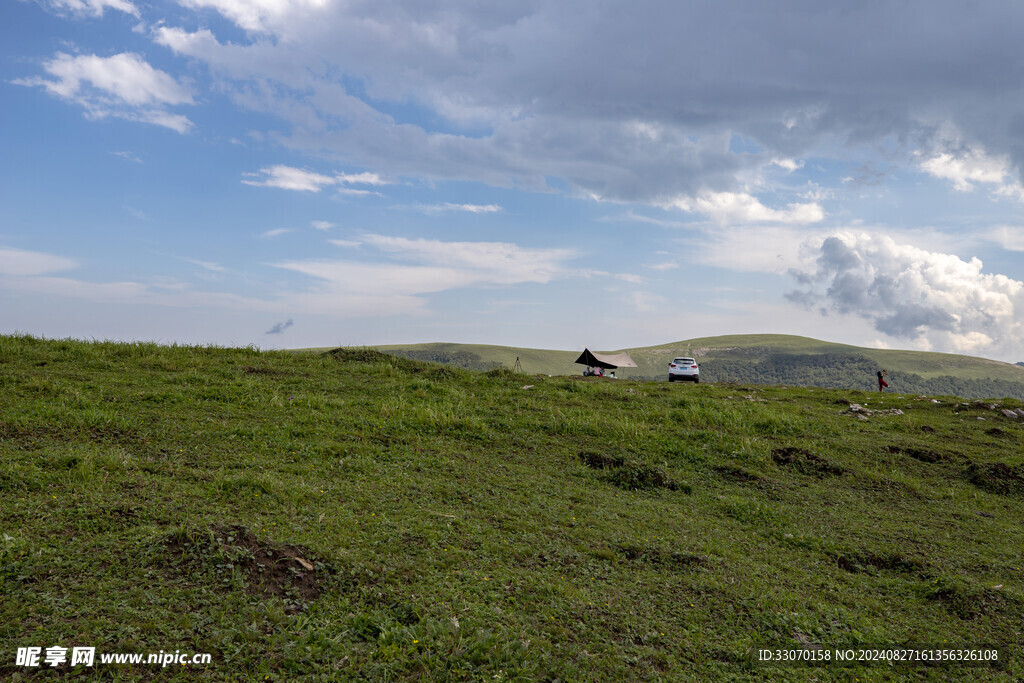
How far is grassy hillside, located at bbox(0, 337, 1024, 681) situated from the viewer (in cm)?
577

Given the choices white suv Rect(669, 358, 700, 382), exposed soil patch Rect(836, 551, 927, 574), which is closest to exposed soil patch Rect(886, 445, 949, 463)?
exposed soil patch Rect(836, 551, 927, 574)

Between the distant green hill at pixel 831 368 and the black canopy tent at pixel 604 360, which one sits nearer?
the black canopy tent at pixel 604 360

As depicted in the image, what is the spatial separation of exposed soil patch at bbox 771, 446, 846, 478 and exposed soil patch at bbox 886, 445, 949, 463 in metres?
3.07

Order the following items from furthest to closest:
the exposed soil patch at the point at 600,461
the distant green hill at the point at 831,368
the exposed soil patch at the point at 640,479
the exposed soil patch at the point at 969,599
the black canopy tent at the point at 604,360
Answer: the distant green hill at the point at 831,368, the black canopy tent at the point at 604,360, the exposed soil patch at the point at 600,461, the exposed soil patch at the point at 640,479, the exposed soil patch at the point at 969,599

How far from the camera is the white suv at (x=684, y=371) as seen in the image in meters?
41.8

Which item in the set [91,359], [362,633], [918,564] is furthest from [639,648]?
[91,359]

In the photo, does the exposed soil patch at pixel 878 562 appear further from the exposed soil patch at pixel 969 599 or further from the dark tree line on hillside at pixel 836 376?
the dark tree line on hillside at pixel 836 376

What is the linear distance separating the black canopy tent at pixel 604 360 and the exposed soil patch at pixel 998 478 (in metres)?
29.9

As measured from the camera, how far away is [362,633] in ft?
19.3

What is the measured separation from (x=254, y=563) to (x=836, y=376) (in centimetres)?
19261

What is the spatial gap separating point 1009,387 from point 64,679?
213 metres

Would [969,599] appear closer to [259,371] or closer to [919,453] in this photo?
[919,453]

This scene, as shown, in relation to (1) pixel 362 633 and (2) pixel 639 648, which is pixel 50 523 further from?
(2) pixel 639 648

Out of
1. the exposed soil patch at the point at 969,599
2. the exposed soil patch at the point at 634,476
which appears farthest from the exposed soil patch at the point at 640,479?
the exposed soil patch at the point at 969,599
